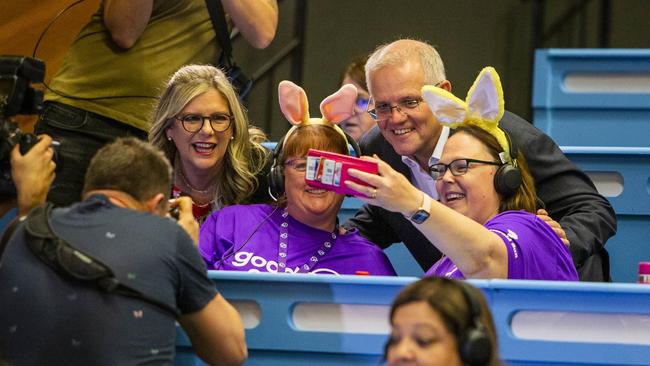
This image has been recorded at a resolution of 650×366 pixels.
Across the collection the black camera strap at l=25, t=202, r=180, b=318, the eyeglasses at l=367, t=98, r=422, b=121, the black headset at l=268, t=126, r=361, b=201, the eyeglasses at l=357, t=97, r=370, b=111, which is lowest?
the eyeglasses at l=357, t=97, r=370, b=111

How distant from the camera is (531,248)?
92.4 inches

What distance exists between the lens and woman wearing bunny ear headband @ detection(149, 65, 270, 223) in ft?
9.71

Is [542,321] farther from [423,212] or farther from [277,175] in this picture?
[277,175]

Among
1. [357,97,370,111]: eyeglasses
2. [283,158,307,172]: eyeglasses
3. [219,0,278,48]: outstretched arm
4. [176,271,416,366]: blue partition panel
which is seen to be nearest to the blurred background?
[357,97,370,111]: eyeglasses

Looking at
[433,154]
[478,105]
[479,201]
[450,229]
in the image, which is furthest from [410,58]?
[450,229]

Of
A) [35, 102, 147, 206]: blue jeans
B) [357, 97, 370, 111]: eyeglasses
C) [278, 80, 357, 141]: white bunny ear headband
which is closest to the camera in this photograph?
[278, 80, 357, 141]: white bunny ear headband

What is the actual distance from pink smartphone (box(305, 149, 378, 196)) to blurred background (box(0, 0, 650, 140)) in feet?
8.18

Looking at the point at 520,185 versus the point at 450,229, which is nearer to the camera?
the point at 450,229

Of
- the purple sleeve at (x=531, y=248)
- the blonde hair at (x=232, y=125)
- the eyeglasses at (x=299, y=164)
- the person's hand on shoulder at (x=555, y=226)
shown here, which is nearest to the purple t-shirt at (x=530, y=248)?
the purple sleeve at (x=531, y=248)

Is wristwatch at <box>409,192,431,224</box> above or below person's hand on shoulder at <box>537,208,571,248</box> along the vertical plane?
above

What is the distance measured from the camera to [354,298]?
7.04 ft

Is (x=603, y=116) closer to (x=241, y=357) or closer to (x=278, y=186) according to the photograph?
(x=278, y=186)

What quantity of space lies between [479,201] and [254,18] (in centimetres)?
89

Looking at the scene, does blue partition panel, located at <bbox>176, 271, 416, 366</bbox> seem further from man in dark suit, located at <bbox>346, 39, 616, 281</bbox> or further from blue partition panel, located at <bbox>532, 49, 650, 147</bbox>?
blue partition panel, located at <bbox>532, 49, 650, 147</bbox>
